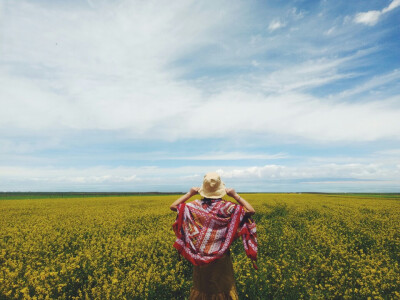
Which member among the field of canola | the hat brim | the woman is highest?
the hat brim

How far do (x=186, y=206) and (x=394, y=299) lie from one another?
4.63 meters

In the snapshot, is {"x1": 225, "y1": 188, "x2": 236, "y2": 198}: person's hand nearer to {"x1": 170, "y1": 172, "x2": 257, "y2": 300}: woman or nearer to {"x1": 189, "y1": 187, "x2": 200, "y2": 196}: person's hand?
{"x1": 170, "y1": 172, "x2": 257, "y2": 300}: woman

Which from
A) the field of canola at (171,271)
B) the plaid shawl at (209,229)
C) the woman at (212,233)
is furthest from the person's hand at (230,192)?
the field of canola at (171,271)

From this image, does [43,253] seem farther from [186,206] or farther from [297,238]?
[297,238]

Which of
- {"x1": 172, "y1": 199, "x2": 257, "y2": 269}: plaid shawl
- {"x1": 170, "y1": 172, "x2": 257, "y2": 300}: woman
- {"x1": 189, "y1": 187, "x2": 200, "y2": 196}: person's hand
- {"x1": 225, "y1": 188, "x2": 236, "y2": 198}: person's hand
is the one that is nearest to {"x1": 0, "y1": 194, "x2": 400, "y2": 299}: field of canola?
{"x1": 170, "y1": 172, "x2": 257, "y2": 300}: woman

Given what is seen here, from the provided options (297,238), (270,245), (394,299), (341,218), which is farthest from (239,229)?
(341,218)

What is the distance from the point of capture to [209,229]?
126 inches

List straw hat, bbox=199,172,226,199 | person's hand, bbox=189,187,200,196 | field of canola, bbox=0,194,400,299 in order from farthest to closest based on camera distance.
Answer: field of canola, bbox=0,194,400,299
person's hand, bbox=189,187,200,196
straw hat, bbox=199,172,226,199

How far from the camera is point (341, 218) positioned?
1252 cm

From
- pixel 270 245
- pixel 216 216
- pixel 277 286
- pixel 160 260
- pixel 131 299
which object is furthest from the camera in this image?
pixel 270 245

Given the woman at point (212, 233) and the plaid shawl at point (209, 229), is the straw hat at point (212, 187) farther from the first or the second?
the plaid shawl at point (209, 229)

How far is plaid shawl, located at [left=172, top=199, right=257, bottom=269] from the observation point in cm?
319

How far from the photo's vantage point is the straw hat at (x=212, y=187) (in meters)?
3.18

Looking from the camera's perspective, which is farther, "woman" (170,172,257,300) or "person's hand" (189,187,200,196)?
"person's hand" (189,187,200,196)
